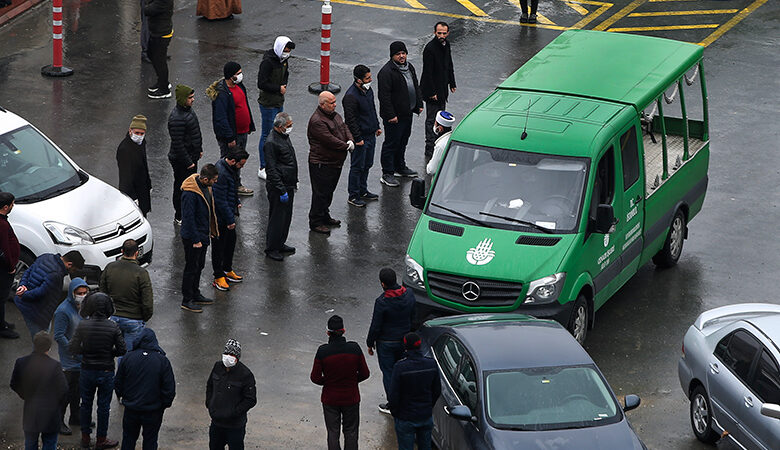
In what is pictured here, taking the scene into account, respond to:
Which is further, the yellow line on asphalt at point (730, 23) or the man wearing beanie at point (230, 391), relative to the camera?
the yellow line on asphalt at point (730, 23)

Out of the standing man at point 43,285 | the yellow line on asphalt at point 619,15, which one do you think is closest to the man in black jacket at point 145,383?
the standing man at point 43,285

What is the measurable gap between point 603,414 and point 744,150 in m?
10.1

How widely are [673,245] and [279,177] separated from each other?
16.8 ft

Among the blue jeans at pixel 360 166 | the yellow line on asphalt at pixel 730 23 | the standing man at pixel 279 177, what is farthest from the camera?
the yellow line on asphalt at pixel 730 23

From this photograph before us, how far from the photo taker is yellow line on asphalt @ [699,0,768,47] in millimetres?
24484

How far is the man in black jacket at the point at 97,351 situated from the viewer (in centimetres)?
1144

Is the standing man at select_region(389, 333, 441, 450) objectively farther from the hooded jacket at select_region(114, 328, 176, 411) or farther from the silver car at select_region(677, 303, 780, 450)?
the silver car at select_region(677, 303, 780, 450)

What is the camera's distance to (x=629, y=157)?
48.5ft

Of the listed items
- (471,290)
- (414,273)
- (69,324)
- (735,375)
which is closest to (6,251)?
(69,324)

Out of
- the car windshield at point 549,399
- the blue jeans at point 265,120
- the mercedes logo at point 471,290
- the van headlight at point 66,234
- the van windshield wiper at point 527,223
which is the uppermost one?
the van windshield wiper at point 527,223

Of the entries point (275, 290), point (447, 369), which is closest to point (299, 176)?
point (275, 290)

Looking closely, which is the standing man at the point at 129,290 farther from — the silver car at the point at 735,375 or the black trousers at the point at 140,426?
the silver car at the point at 735,375

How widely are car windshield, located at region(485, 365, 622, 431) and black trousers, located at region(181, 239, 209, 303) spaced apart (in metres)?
4.81

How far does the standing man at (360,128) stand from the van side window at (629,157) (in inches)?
159
